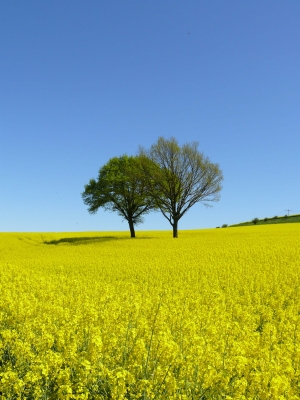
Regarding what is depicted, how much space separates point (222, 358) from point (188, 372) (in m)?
0.98

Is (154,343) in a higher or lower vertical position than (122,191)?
lower

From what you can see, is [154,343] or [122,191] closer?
[154,343]

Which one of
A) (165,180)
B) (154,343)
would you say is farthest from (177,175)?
(154,343)

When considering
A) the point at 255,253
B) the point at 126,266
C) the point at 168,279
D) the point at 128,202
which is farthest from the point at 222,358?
the point at 128,202

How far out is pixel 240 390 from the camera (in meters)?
4.11

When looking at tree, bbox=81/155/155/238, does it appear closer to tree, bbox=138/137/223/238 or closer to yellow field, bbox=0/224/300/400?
tree, bbox=138/137/223/238

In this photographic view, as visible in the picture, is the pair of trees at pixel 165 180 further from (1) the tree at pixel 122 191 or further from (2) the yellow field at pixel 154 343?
(2) the yellow field at pixel 154 343

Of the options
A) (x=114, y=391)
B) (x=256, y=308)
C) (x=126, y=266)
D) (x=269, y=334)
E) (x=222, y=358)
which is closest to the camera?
(x=114, y=391)

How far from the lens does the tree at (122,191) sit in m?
41.5

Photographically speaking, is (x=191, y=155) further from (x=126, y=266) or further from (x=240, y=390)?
(x=240, y=390)

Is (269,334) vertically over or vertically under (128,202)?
under

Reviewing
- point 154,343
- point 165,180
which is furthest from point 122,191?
point 154,343

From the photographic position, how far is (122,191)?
138 ft

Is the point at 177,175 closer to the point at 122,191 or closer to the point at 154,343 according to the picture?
the point at 122,191
